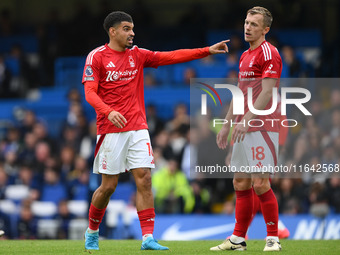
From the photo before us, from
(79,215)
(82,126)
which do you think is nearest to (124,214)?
(79,215)

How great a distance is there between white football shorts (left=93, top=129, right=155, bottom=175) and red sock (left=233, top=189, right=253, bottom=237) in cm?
93

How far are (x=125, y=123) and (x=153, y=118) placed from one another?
7.92 metres

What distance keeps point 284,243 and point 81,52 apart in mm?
12467

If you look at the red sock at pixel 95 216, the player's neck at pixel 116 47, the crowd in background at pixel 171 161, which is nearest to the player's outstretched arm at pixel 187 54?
the player's neck at pixel 116 47

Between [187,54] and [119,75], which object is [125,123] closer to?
[119,75]

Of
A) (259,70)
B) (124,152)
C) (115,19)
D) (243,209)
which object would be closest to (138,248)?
(124,152)

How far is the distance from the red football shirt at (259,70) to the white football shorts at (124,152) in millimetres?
975

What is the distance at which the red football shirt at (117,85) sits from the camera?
7781mm

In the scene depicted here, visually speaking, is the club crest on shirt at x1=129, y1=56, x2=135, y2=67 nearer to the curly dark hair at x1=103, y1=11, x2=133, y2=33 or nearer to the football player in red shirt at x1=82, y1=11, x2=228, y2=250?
the football player in red shirt at x1=82, y1=11, x2=228, y2=250

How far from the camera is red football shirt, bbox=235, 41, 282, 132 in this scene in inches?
295

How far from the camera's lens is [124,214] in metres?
13.4

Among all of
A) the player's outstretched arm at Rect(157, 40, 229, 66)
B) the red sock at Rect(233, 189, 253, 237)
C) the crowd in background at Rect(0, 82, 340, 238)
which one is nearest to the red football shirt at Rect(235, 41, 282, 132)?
the player's outstretched arm at Rect(157, 40, 229, 66)

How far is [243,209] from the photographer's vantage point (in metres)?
7.73

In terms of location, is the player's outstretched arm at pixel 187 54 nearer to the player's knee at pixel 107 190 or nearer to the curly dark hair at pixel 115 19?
the curly dark hair at pixel 115 19
